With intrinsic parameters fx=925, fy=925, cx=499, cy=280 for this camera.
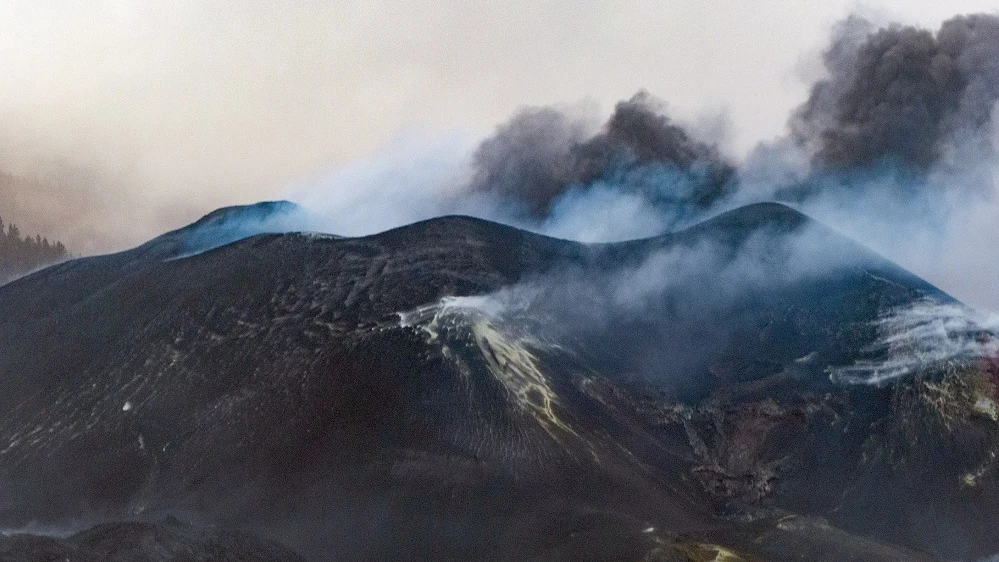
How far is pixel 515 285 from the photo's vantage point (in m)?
64.7

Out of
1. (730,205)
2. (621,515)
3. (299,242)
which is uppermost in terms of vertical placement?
(730,205)

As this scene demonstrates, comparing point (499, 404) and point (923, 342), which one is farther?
point (923, 342)

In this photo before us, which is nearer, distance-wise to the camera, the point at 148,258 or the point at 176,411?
the point at 176,411

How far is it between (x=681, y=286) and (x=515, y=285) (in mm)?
13246

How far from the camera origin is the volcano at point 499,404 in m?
42.3

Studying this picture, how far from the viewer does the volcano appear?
4231cm

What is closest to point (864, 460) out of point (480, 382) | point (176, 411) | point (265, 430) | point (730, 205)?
point (480, 382)

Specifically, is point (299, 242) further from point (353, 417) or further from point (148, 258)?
point (353, 417)

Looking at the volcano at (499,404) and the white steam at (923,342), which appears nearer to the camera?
the volcano at (499,404)

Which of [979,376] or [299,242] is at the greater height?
[299,242]

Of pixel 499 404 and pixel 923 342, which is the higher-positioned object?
pixel 923 342

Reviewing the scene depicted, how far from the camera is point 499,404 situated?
49.3 metres

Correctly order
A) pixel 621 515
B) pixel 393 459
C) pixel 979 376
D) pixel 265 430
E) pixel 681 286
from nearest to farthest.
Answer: pixel 621 515 → pixel 393 459 → pixel 265 430 → pixel 979 376 → pixel 681 286

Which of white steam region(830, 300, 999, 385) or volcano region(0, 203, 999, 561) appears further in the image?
white steam region(830, 300, 999, 385)
